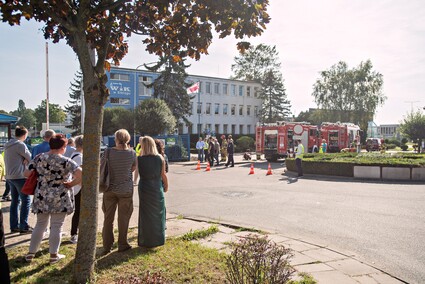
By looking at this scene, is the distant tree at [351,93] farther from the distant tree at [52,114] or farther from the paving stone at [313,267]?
the distant tree at [52,114]

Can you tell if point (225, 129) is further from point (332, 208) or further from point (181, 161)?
point (332, 208)

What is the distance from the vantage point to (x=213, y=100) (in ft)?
210

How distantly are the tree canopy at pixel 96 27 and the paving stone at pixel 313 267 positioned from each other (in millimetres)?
2775

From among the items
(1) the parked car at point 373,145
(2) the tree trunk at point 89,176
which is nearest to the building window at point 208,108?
(1) the parked car at point 373,145

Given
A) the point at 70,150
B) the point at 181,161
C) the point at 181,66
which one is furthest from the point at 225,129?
the point at 70,150

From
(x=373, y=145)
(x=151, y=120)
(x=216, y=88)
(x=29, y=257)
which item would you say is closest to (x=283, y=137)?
(x=151, y=120)

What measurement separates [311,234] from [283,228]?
63cm

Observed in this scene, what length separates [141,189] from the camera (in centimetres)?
584

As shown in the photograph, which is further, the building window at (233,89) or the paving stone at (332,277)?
the building window at (233,89)

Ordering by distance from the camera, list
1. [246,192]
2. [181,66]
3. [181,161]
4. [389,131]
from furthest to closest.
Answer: [389,131]
[181,66]
[181,161]
[246,192]

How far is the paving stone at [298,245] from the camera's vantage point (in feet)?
19.8

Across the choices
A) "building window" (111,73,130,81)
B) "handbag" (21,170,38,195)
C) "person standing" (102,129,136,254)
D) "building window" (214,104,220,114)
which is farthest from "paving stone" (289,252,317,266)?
"building window" (214,104,220,114)

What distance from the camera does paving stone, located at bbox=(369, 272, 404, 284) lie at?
185 inches

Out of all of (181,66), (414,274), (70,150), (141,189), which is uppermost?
(181,66)
